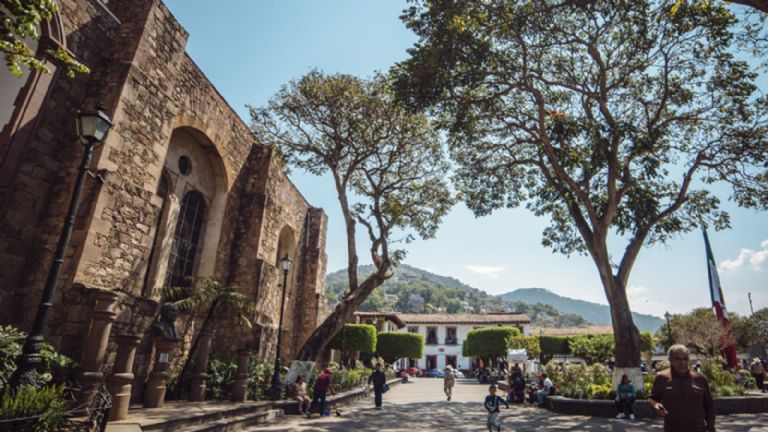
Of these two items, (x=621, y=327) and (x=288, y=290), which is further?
(x=288, y=290)

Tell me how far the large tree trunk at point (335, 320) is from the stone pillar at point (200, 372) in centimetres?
481

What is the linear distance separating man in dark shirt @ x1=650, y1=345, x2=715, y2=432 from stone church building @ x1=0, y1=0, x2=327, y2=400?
7.56 m

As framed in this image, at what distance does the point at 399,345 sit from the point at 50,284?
36.7 m

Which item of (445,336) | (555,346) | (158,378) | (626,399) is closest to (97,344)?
(158,378)

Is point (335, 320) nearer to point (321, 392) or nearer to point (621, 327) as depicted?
point (321, 392)

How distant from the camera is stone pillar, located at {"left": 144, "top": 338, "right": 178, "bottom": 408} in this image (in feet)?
27.5

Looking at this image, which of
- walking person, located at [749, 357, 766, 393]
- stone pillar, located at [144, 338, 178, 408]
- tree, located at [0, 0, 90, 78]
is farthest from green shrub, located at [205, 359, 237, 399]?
walking person, located at [749, 357, 766, 393]

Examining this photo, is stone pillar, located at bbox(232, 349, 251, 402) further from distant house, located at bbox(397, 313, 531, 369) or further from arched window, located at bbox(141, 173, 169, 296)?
distant house, located at bbox(397, 313, 531, 369)

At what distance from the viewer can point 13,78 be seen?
24.3ft

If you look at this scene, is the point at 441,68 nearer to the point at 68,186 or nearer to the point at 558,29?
the point at 558,29

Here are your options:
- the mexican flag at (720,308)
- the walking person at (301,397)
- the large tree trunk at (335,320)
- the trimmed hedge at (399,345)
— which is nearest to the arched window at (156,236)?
the walking person at (301,397)

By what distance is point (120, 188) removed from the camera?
823 cm

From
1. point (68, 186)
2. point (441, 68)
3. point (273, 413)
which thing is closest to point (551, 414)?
point (273, 413)

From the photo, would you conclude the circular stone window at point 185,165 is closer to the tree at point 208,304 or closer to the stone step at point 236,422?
the tree at point 208,304
